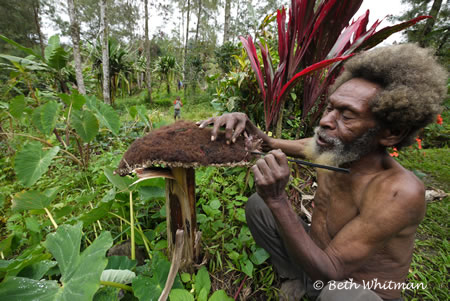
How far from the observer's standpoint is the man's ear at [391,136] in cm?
98

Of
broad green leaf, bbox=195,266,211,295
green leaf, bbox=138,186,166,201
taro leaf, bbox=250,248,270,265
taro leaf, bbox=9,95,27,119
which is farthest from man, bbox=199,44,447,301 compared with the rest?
taro leaf, bbox=9,95,27,119

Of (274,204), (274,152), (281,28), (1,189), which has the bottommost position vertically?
(1,189)

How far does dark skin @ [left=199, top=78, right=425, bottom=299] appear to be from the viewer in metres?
0.87

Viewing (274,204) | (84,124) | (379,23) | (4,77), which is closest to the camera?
(274,204)

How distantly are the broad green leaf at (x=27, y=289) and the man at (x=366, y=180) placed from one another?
3.08 feet

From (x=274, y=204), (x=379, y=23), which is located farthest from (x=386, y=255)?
(x=379, y=23)

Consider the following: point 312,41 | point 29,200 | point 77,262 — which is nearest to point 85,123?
point 29,200

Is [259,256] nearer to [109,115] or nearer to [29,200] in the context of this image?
[29,200]

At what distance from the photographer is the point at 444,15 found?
26.9 ft

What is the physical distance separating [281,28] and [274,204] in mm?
1679

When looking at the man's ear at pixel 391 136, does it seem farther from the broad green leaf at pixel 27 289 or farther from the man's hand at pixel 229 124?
the broad green leaf at pixel 27 289

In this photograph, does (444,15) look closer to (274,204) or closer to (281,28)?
(281,28)

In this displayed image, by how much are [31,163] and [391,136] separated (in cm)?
242

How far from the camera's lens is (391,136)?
3.27ft
